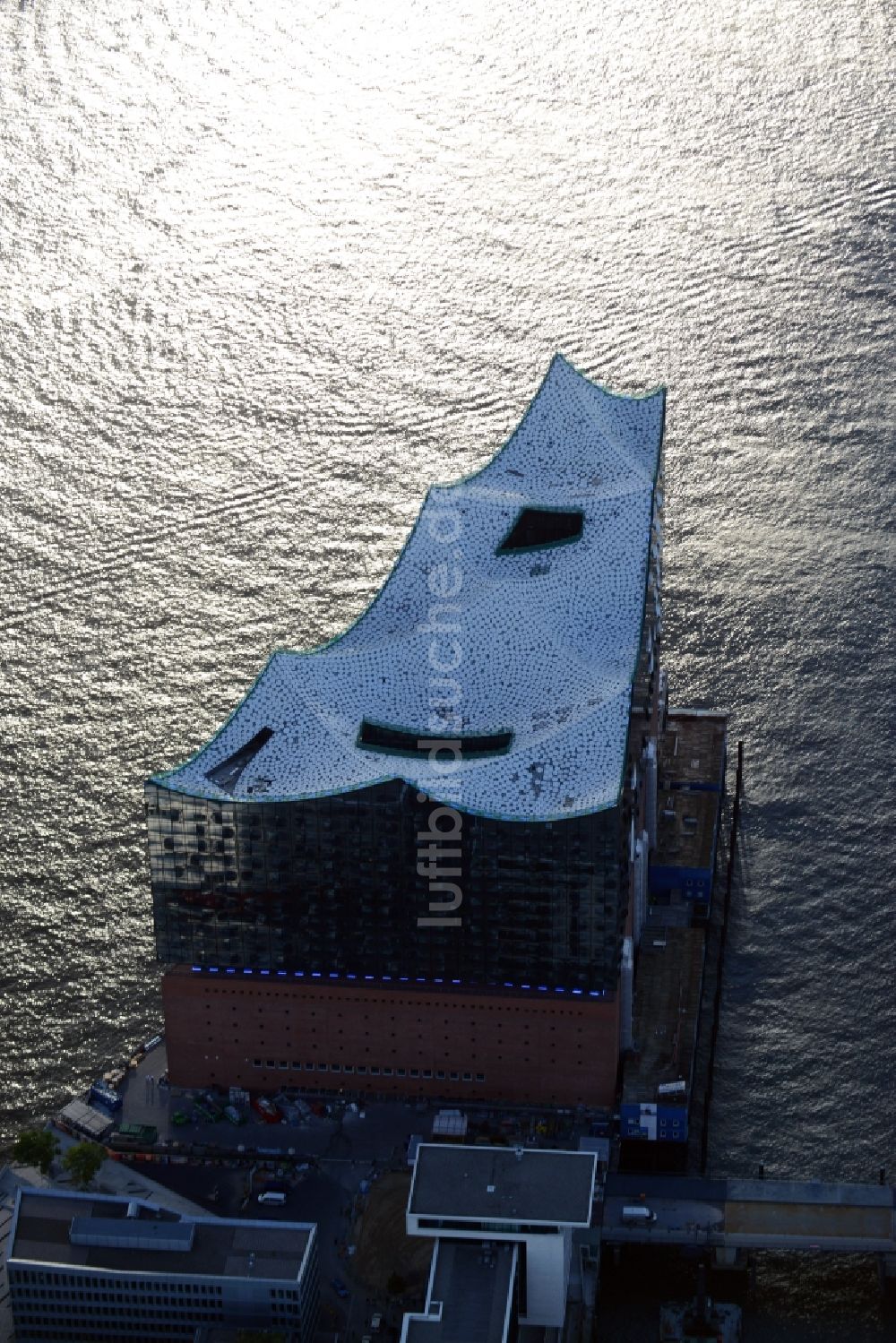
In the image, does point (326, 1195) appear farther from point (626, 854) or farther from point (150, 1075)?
point (626, 854)

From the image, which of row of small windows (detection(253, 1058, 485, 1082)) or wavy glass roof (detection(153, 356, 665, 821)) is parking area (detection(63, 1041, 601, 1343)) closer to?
row of small windows (detection(253, 1058, 485, 1082))

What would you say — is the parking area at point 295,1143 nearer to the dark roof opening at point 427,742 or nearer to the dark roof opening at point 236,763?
the dark roof opening at point 236,763

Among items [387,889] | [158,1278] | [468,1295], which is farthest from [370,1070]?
[158,1278]

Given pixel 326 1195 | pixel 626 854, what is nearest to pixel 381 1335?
pixel 326 1195

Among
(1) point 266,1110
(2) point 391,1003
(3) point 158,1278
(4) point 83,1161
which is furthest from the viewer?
(1) point 266,1110

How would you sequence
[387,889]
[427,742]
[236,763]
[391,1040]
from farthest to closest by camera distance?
[427,742]
[236,763]
[391,1040]
[387,889]

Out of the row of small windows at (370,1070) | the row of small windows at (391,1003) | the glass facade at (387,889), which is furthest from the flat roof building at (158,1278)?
the glass facade at (387,889)

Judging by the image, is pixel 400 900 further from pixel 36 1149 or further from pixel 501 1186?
pixel 36 1149
